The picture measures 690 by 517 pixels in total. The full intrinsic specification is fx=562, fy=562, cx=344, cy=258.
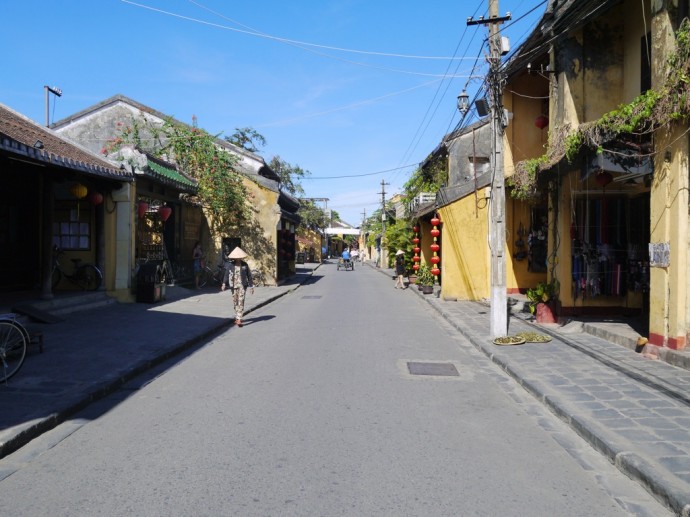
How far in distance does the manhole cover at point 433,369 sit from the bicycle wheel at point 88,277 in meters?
9.54

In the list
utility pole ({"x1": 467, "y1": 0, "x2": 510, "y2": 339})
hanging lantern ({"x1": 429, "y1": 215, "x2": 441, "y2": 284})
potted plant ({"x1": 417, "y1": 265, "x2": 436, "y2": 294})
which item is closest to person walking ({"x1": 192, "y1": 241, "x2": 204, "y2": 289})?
potted plant ({"x1": 417, "y1": 265, "x2": 436, "y2": 294})

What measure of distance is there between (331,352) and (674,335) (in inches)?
206

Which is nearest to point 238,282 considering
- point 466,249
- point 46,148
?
point 46,148

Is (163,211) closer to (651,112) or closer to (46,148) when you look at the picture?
(46,148)

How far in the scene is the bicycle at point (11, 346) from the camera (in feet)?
22.1

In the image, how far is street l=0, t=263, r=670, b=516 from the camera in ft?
12.7

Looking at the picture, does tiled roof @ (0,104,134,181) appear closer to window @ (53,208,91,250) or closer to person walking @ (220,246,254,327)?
window @ (53,208,91,250)

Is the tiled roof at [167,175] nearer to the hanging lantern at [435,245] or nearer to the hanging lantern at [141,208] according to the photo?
the hanging lantern at [141,208]

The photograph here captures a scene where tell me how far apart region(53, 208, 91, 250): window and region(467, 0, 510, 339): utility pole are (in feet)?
34.7

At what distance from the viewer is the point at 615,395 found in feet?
21.5

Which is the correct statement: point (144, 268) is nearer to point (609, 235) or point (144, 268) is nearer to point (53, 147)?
point (53, 147)

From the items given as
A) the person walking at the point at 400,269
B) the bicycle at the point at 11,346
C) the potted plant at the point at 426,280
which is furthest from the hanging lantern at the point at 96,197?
the person walking at the point at 400,269

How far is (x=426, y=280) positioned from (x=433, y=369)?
Result: 13981 millimetres

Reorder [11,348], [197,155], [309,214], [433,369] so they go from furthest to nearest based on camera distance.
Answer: [309,214]
[197,155]
[433,369]
[11,348]
